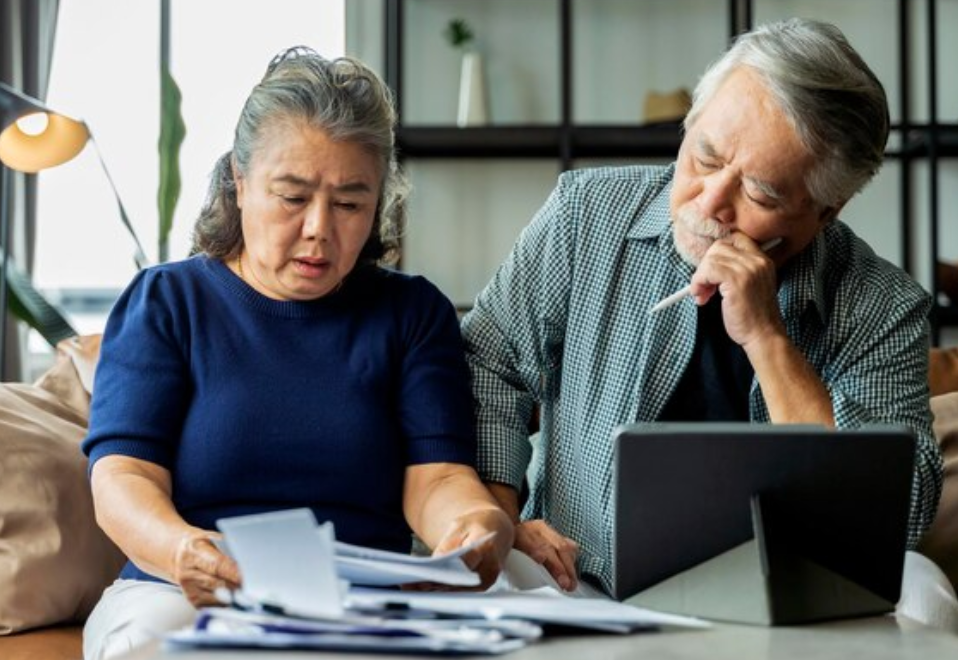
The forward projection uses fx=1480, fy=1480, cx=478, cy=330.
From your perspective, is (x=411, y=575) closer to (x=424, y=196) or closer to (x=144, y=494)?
(x=144, y=494)

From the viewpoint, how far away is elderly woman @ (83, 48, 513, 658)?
5.61 feet

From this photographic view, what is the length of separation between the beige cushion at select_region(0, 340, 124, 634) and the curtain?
2287 millimetres

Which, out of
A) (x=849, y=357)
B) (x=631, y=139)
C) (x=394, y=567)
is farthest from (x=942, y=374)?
(x=631, y=139)

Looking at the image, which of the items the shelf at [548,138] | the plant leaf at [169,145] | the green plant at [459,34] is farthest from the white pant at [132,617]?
the green plant at [459,34]

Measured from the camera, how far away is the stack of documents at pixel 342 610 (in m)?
1.00

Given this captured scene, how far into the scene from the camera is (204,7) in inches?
185

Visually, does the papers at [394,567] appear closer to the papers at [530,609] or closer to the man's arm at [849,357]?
the papers at [530,609]

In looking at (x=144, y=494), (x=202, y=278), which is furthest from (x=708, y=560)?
(x=202, y=278)

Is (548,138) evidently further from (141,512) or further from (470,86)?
(141,512)

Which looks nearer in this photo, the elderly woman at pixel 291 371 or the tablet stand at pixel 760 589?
the tablet stand at pixel 760 589

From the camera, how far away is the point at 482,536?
150cm

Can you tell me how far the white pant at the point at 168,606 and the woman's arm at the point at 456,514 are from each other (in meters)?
0.07

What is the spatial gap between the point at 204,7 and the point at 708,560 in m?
3.83

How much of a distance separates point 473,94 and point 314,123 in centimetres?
294
